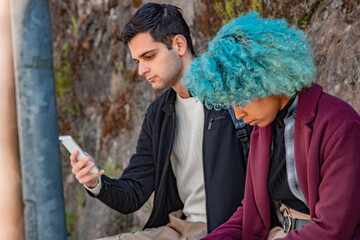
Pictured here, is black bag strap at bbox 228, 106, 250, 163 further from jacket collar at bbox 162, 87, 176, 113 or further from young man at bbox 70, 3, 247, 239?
jacket collar at bbox 162, 87, 176, 113

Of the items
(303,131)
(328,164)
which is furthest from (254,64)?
(328,164)

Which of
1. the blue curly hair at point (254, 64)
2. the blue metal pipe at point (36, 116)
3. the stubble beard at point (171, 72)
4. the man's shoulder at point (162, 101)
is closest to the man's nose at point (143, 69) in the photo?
the stubble beard at point (171, 72)

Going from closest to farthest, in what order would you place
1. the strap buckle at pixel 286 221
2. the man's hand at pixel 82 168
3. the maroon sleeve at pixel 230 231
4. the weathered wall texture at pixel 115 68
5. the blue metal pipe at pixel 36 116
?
the strap buckle at pixel 286 221 → the maroon sleeve at pixel 230 231 → the man's hand at pixel 82 168 → the blue metal pipe at pixel 36 116 → the weathered wall texture at pixel 115 68

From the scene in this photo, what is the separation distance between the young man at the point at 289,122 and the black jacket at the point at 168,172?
65 centimetres

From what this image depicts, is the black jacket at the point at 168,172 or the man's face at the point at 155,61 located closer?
the black jacket at the point at 168,172

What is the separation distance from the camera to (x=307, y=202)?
7.45 ft

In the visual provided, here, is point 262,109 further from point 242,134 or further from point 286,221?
point 242,134

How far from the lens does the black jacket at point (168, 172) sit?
10.4 feet

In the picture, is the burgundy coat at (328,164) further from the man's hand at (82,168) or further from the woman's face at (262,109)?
the man's hand at (82,168)

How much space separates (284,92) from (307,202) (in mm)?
499

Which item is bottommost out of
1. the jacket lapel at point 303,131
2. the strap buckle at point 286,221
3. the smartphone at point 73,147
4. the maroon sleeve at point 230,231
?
the maroon sleeve at point 230,231

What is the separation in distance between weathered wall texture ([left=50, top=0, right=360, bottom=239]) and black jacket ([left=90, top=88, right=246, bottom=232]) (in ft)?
3.79

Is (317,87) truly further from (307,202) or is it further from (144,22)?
(144,22)

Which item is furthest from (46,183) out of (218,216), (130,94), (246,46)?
(130,94)
